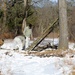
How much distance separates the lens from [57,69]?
8.07 m

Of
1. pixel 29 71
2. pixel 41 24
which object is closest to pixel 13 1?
pixel 41 24

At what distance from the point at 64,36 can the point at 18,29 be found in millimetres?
30373

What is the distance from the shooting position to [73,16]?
47.6 m

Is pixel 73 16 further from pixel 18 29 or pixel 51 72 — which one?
pixel 51 72

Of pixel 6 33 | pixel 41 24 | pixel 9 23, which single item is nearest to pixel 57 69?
pixel 9 23

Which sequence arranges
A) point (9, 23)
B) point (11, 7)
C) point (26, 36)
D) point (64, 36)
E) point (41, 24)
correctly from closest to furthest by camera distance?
point (64, 36) → point (26, 36) → point (11, 7) → point (9, 23) → point (41, 24)

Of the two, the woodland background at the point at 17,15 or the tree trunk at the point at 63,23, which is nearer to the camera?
the tree trunk at the point at 63,23

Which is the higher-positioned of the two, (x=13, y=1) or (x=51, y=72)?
(x=13, y=1)

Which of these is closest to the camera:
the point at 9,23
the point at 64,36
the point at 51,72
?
the point at 51,72

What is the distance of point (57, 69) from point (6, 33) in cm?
4236

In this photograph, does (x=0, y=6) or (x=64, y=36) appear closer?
(x=64, y=36)

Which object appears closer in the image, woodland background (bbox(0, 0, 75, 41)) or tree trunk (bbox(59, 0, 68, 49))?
tree trunk (bbox(59, 0, 68, 49))

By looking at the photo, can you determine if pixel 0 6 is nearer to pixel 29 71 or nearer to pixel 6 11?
pixel 6 11

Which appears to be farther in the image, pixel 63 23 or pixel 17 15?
pixel 17 15
